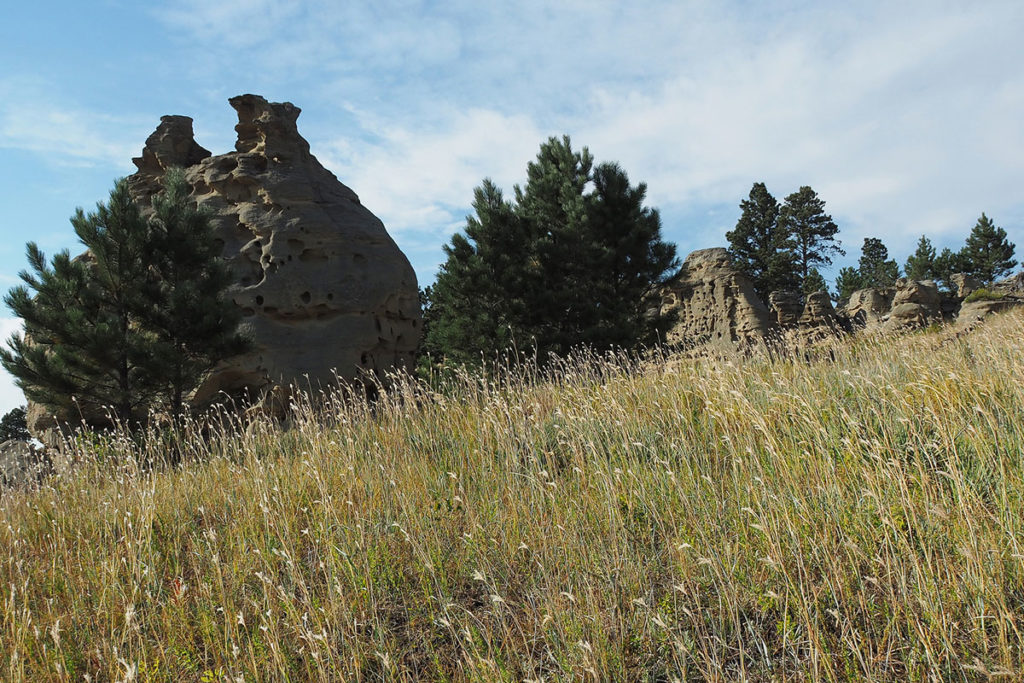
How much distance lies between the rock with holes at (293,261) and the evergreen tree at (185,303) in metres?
0.98

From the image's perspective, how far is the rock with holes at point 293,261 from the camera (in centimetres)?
1174

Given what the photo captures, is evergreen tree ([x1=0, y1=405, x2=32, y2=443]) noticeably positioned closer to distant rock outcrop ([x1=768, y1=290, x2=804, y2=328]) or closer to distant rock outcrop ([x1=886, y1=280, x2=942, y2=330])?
distant rock outcrop ([x1=768, y1=290, x2=804, y2=328])

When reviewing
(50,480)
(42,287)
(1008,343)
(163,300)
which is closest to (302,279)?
(163,300)

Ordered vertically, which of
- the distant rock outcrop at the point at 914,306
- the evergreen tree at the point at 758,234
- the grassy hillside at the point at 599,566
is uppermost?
the evergreen tree at the point at 758,234

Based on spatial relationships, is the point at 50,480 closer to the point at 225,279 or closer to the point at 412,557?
the point at 225,279

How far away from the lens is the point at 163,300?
10.3 metres

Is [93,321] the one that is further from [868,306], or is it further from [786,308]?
[868,306]

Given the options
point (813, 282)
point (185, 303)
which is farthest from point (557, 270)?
point (813, 282)

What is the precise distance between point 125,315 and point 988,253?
49049 mm

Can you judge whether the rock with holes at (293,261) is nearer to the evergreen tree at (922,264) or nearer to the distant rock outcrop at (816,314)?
the distant rock outcrop at (816,314)

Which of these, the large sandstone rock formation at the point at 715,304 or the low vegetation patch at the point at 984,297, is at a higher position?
the large sandstone rock formation at the point at 715,304

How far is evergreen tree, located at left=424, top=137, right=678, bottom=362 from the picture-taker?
15.5m

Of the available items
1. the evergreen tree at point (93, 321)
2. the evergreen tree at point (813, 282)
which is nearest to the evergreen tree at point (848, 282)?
the evergreen tree at point (813, 282)

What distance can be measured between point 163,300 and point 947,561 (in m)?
10.8
